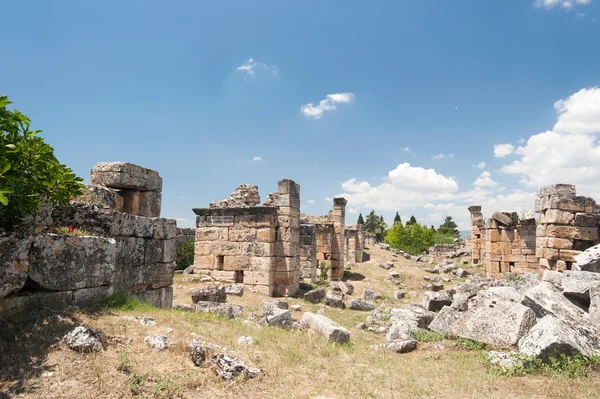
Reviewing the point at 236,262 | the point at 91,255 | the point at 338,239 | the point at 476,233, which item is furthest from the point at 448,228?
the point at 91,255

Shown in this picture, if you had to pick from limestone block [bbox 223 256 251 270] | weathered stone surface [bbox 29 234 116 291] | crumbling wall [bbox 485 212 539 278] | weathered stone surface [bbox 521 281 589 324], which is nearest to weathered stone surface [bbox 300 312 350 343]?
weathered stone surface [bbox 521 281 589 324]

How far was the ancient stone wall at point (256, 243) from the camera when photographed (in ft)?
43.1

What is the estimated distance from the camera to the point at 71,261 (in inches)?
187

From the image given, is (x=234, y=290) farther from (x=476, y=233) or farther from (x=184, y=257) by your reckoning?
(x=476, y=233)

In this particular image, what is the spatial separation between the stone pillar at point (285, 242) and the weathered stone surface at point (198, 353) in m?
9.17

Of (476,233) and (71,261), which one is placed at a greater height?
(476,233)

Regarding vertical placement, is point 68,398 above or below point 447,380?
above

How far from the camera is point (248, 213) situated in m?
13.4

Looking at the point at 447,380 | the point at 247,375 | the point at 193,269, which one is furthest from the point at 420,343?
the point at 193,269

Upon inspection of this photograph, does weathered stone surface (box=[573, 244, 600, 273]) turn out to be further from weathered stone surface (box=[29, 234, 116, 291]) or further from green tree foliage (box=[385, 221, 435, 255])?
green tree foliage (box=[385, 221, 435, 255])

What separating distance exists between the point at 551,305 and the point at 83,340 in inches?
290

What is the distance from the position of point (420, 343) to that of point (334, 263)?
12.5 metres

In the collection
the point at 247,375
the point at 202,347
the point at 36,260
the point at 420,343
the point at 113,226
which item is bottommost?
the point at 420,343

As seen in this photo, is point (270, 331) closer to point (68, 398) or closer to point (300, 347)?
point (300, 347)
